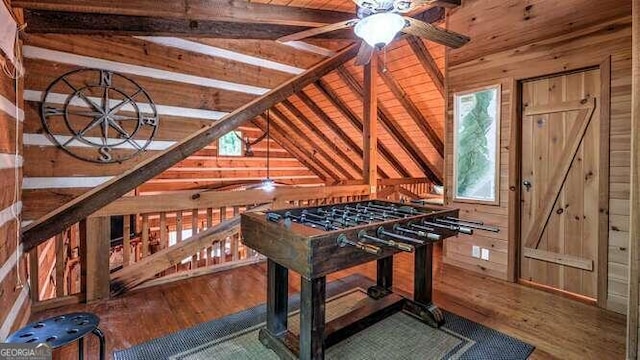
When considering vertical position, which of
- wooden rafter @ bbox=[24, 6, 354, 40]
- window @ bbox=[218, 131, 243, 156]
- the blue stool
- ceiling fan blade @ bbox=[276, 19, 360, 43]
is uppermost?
wooden rafter @ bbox=[24, 6, 354, 40]

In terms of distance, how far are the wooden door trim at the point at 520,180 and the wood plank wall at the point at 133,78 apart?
2.51m

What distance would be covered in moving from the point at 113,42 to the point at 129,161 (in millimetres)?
1038

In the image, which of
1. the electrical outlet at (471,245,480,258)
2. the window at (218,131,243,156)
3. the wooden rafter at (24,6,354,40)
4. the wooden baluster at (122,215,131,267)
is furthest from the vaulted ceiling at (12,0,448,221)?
the window at (218,131,243,156)

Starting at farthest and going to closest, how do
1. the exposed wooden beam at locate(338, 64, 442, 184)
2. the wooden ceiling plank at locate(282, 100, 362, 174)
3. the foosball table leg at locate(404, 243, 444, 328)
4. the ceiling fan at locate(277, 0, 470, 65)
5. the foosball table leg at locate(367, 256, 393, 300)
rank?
1. the wooden ceiling plank at locate(282, 100, 362, 174)
2. the exposed wooden beam at locate(338, 64, 442, 184)
3. the foosball table leg at locate(367, 256, 393, 300)
4. the foosball table leg at locate(404, 243, 444, 328)
5. the ceiling fan at locate(277, 0, 470, 65)

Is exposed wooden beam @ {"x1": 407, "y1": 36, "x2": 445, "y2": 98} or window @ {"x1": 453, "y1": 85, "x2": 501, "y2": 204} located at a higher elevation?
exposed wooden beam @ {"x1": 407, "y1": 36, "x2": 445, "y2": 98}

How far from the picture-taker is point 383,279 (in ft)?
9.71

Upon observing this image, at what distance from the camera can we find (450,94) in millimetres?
3828

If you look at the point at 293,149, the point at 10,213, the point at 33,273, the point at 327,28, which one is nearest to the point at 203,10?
the point at 327,28

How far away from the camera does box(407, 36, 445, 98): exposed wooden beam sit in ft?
14.4

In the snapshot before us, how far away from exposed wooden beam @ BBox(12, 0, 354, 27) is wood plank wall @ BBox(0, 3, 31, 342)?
459mm

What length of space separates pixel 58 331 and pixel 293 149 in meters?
7.51

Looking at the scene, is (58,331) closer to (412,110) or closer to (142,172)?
(142,172)

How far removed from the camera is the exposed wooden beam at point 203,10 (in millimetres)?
2311

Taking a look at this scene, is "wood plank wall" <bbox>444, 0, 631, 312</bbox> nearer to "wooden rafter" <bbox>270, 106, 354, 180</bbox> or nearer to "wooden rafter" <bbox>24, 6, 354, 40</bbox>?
"wooden rafter" <bbox>24, 6, 354, 40</bbox>
